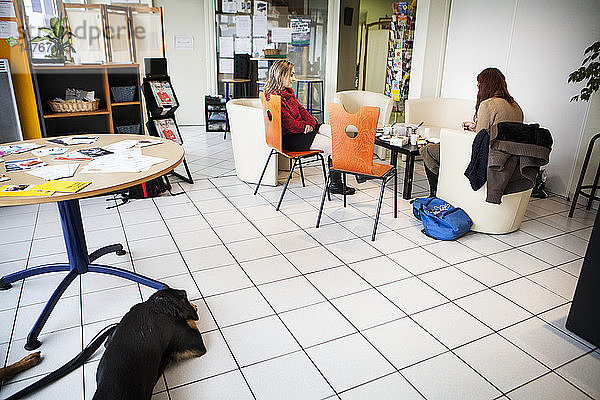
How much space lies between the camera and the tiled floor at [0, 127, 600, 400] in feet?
6.37

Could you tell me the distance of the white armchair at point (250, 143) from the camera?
4.22 m

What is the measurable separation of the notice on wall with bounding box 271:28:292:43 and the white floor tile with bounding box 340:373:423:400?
6.42 metres

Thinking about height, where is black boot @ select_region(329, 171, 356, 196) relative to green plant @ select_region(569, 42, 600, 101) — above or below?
below

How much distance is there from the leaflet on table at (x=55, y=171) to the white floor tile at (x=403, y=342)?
1.74 meters

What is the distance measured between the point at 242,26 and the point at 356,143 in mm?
4976

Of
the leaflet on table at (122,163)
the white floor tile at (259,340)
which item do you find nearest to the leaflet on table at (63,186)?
the leaflet on table at (122,163)

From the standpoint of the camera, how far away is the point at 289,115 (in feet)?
12.7

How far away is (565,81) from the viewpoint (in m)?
4.27

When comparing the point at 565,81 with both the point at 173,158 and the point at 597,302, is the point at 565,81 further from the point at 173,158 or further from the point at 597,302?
the point at 173,158

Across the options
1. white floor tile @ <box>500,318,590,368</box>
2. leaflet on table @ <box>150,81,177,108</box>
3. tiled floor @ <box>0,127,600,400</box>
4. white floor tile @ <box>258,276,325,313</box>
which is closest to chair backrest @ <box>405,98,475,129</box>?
tiled floor @ <box>0,127,600,400</box>

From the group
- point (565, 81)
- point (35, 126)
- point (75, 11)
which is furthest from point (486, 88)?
point (75, 11)

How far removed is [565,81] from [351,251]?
2941 millimetres

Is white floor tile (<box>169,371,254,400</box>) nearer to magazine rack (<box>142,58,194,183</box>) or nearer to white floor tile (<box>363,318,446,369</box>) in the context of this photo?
white floor tile (<box>363,318,446,369</box>)

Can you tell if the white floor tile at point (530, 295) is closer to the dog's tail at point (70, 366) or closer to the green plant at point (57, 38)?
the dog's tail at point (70, 366)
